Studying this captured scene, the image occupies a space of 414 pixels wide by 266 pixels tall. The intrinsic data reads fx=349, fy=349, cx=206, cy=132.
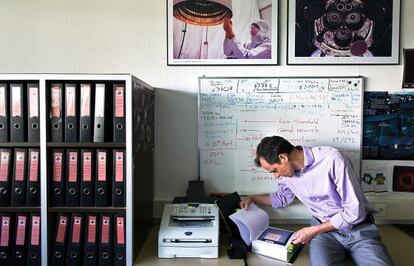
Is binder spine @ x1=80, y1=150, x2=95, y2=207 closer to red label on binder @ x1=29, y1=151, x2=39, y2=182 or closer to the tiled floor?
red label on binder @ x1=29, y1=151, x2=39, y2=182

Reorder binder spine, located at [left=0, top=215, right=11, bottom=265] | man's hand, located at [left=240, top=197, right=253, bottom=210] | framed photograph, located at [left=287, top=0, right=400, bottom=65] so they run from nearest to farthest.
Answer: binder spine, located at [left=0, top=215, right=11, bottom=265]
man's hand, located at [left=240, top=197, right=253, bottom=210]
framed photograph, located at [left=287, top=0, right=400, bottom=65]

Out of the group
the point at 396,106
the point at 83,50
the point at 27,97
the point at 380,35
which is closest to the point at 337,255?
the point at 396,106

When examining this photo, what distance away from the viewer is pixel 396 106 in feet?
7.06

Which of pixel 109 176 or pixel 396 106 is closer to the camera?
pixel 109 176

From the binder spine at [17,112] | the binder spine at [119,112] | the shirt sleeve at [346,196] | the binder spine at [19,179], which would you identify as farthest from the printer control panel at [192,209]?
the binder spine at [17,112]

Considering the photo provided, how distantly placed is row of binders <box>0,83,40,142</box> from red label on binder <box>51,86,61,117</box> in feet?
0.23

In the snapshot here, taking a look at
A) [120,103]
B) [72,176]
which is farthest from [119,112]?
[72,176]

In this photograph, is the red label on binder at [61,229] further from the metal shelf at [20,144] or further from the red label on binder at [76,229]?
the metal shelf at [20,144]

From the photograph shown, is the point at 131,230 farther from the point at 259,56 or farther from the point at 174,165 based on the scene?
the point at 259,56

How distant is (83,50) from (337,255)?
1826mm

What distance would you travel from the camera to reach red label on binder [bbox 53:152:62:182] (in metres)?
1.62

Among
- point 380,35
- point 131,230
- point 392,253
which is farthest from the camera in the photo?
point 380,35

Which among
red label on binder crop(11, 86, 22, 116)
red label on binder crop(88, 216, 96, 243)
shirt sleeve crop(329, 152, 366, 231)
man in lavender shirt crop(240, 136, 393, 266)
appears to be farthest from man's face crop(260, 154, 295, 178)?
red label on binder crop(11, 86, 22, 116)

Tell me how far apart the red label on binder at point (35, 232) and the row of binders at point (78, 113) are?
39 centimetres
